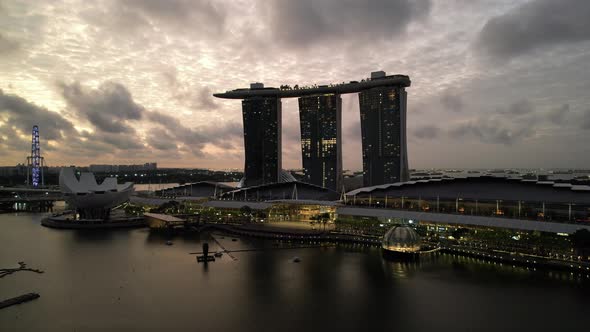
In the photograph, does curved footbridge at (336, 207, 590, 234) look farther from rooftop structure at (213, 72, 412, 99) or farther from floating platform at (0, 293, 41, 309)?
rooftop structure at (213, 72, 412, 99)

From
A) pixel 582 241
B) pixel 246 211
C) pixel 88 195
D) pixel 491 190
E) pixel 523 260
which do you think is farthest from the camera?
pixel 246 211

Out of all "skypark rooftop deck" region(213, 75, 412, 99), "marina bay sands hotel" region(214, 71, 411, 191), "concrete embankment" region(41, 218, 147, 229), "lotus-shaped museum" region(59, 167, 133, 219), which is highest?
"skypark rooftop deck" region(213, 75, 412, 99)

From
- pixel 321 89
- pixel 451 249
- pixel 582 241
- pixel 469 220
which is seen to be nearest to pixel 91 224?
pixel 451 249

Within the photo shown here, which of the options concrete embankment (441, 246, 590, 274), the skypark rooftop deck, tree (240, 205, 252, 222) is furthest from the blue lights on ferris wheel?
concrete embankment (441, 246, 590, 274)

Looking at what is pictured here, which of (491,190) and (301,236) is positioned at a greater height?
(491,190)

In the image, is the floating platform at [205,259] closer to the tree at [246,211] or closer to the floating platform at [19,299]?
the floating platform at [19,299]

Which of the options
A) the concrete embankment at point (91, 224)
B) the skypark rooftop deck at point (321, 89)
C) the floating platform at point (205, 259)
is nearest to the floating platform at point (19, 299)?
the floating platform at point (205, 259)

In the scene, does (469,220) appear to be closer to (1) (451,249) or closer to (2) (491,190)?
(1) (451,249)

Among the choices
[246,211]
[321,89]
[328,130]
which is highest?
[321,89]
